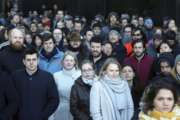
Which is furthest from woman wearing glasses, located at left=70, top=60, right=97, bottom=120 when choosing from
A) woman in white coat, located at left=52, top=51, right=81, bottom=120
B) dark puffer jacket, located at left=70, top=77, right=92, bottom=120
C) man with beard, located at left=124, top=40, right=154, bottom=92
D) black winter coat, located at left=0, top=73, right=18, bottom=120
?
man with beard, located at left=124, top=40, right=154, bottom=92

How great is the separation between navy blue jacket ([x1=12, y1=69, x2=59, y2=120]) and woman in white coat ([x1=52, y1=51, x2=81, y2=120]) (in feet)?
2.37

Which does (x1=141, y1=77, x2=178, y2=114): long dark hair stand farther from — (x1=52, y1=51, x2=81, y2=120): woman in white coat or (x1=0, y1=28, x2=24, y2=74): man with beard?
(x1=0, y1=28, x2=24, y2=74): man with beard

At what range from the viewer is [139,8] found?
78.2 ft

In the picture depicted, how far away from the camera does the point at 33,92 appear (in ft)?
25.0

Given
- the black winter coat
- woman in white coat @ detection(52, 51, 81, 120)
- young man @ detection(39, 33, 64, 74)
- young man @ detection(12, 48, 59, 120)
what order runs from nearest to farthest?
the black winter coat < young man @ detection(12, 48, 59, 120) < woman in white coat @ detection(52, 51, 81, 120) < young man @ detection(39, 33, 64, 74)

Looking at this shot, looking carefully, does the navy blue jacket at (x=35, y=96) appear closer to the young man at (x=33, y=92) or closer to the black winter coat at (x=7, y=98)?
the young man at (x=33, y=92)

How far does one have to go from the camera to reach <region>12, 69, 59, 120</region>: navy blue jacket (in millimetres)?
7590

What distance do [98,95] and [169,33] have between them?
4514 mm

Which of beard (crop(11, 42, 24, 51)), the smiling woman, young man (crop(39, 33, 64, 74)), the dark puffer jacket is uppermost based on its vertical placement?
beard (crop(11, 42, 24, 51))

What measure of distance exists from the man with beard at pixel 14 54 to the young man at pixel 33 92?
109cm

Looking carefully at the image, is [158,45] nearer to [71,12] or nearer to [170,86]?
[170,86]

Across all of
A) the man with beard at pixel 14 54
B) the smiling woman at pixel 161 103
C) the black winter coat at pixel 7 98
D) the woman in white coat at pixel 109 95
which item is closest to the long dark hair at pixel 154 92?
the smiling woman at pixel 161 103

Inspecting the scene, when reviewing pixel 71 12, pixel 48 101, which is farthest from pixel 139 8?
pixel 48 101

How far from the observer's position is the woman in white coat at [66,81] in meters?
8.40
